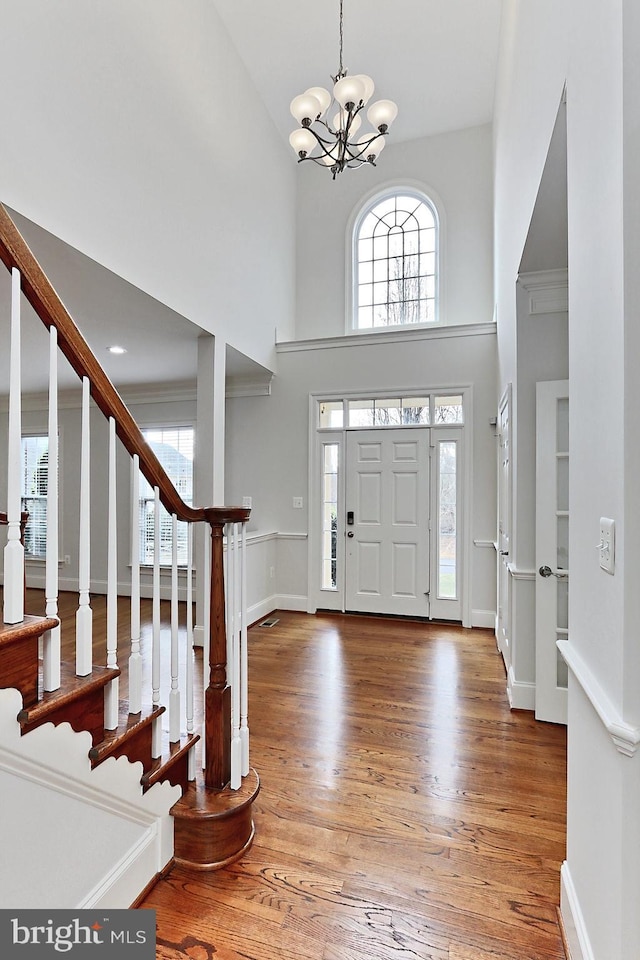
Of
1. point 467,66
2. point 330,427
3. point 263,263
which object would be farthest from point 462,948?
point 467,66

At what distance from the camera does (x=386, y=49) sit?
430 cm

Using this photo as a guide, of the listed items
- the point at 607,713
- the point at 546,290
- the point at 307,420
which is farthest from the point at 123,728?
the point at 307,420

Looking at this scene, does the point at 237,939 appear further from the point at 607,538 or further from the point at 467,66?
the point at 467,66

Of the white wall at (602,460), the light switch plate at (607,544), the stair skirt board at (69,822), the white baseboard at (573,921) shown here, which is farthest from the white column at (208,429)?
the light switch plate at (607,544)

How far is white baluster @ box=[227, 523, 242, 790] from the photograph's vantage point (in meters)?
1.77

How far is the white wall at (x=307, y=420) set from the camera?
465 centimetres

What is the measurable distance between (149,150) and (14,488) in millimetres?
2903

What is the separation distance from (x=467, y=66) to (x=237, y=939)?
6194 mm

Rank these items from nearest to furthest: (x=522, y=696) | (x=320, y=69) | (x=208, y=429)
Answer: (x=522, y=696), (x=208, y=429), (x=320, y=69)

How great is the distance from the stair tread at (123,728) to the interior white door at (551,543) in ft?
7.10

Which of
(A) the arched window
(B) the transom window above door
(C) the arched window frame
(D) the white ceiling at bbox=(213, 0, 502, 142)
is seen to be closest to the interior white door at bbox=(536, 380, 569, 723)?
(B) the transom window above door

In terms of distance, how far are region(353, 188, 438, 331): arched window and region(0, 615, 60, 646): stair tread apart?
16.4 ft

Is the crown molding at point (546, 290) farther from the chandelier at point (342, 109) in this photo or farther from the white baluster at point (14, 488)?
the white baluster at point (14, 488)

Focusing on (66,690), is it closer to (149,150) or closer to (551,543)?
(551,543)
